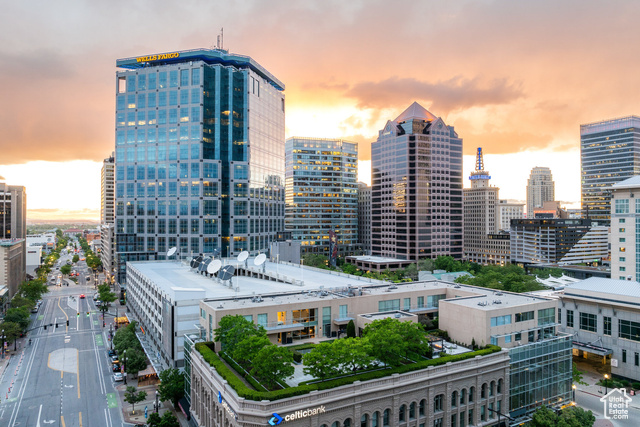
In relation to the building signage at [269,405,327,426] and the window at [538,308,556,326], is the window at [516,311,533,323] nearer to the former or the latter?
the window at [538,308,556,326]

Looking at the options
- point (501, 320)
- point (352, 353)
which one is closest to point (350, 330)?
point (352, 353)

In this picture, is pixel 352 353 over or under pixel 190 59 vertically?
under

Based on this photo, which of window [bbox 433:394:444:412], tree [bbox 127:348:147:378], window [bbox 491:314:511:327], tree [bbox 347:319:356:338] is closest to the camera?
window [bbox 433:394:444:412]

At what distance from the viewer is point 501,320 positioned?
59.7 m

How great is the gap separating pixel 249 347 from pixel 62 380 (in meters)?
57.9

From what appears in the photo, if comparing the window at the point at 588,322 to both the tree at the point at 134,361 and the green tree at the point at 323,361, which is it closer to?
the green tree at the point at 323,361

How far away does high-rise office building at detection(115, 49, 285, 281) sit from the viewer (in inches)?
6383

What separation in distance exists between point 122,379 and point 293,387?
5608 centimetres

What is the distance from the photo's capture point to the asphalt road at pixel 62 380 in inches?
2608

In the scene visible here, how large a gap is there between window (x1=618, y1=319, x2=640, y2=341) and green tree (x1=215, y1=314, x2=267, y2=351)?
69.4m

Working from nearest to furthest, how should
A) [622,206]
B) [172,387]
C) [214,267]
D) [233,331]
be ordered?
[233,331]
[172,387]
[214,267]
[622,206]

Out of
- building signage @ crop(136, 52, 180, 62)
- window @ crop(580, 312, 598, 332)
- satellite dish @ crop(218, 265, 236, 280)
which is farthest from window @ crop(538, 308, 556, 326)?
building signage @ crop(136, 52, 180, 62)

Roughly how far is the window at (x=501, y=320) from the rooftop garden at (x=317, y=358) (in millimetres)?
3763

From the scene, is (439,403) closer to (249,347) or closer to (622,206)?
(249,347)
